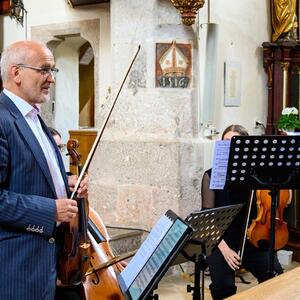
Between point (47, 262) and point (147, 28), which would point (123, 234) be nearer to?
point (147, 28)

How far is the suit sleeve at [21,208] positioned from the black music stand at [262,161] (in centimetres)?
126

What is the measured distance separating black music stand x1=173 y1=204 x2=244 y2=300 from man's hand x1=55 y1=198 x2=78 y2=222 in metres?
0.52

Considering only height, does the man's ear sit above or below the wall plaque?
below

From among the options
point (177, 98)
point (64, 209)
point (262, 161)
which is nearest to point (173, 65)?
point (177, 98)

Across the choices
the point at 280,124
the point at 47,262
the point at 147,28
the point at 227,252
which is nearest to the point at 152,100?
the point at 147,28

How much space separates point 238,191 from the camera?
3611 millimetres

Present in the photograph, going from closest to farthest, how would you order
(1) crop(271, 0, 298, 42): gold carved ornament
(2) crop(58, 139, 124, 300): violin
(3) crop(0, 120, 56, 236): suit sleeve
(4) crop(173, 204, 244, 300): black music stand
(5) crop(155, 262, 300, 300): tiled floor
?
(3) crop(0, 120, 56, 236): suit sleeve, (2) crop(58, 139, 124, 300): violin, (4) crop(173, 204, 244, 300): black music stand, (5) crop(155, 262, 300, 300): tiled floor, (1) crop(271, 0, 298, 42): gold carved ornament

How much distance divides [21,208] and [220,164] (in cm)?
134

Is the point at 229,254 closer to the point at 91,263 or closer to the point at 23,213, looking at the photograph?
the point at 91,263

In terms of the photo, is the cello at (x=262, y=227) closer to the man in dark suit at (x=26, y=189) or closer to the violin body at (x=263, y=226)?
the violin body at (x=263, y=226)

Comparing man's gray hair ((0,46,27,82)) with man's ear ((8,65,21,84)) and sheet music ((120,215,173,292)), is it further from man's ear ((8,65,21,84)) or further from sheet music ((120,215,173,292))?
sheet music ((120,215,173,292))

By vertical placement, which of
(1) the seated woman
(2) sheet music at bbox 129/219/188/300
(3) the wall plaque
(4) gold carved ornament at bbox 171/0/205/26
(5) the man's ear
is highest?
(4) gold carved ornament at bbox 171/0/205/26

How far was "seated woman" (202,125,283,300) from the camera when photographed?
3486 millimetres

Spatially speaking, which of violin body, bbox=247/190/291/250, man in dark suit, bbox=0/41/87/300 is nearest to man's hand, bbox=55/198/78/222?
man in dark suit, bbox=0/41/87/300
